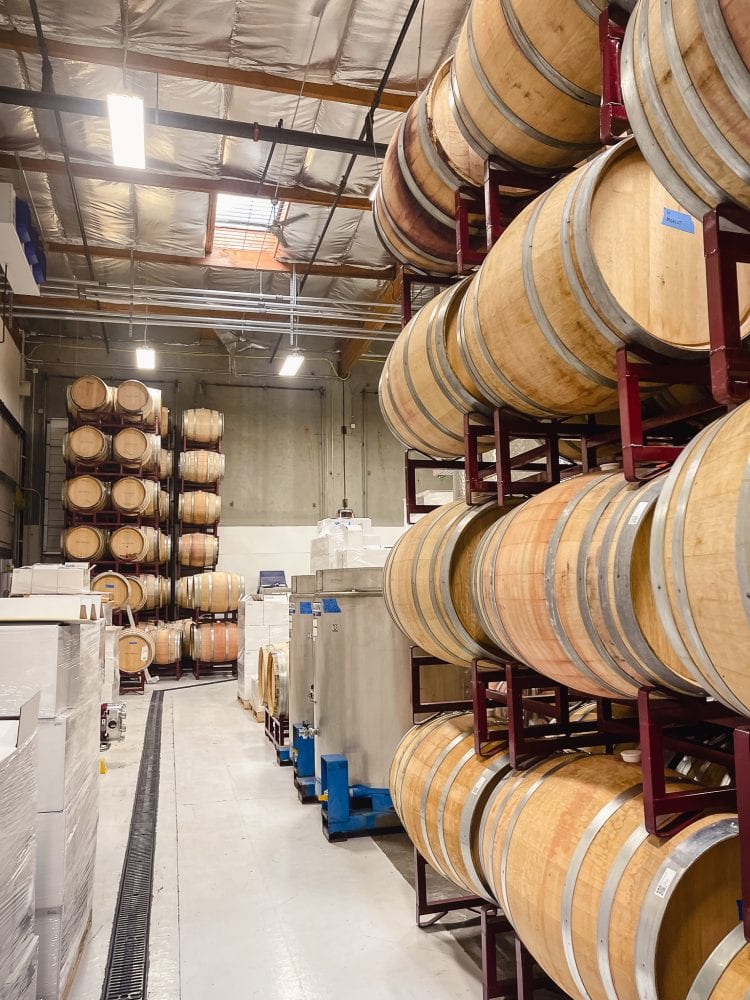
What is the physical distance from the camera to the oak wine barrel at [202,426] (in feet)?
43.4

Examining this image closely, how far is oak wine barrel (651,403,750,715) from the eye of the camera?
129 cm

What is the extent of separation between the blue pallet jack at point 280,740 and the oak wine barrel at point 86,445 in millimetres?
6757

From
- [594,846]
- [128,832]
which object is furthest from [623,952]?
[128,832]

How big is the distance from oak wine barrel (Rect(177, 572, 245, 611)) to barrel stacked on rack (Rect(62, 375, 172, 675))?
68cm

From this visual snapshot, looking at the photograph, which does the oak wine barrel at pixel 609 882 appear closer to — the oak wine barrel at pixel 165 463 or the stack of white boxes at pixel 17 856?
the stack of white boxes at pixel 17 856

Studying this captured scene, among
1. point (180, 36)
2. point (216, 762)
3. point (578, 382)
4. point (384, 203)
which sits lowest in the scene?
point (216, 762)

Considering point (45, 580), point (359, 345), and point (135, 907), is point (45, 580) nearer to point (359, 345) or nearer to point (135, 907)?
point (135, 907)

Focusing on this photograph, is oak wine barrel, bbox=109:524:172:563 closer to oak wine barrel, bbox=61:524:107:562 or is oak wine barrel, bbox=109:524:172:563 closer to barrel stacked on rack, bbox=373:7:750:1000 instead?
oak wine barrel, bbox=61:524:107:562

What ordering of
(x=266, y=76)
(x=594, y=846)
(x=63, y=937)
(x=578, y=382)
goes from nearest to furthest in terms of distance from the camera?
(x=594, y=846) < (x=578, y=382) < (x=63, y=937) < (x=266, y=76)

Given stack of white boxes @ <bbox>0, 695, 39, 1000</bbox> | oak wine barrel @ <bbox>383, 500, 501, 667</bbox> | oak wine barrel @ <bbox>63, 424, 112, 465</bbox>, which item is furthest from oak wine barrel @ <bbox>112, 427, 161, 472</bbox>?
stack of white boxes @ <bbox>0, 695, 39, 1000</bbox>

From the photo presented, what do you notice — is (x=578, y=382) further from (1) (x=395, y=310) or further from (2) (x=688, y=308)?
(1) (x=395, y=310)

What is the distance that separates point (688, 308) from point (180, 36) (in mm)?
5998

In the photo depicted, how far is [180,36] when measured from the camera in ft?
20.4

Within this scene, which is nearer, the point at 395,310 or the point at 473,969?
the point at 473,969
